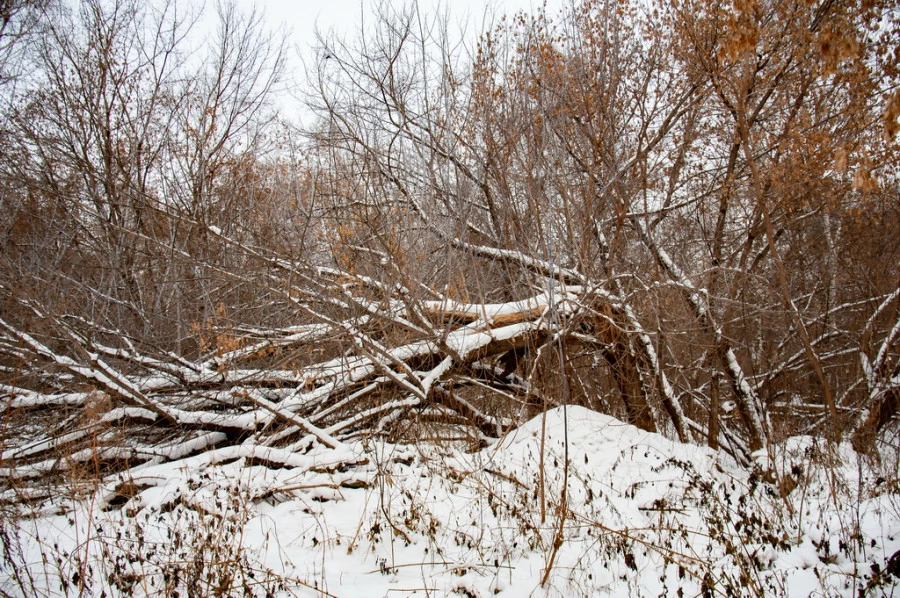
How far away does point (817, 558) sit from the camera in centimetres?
286

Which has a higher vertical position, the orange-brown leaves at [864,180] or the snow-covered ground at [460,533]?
the orange-brown leaves at [864,180]

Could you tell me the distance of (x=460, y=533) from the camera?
3299 mm

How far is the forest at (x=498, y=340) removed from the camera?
3.35m

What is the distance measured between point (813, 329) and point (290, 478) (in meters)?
7.51

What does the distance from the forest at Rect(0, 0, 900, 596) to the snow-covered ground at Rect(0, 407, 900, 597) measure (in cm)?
4

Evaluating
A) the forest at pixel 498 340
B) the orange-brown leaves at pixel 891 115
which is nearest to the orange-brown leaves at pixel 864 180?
the orange-brown leaves at pixel 891 115

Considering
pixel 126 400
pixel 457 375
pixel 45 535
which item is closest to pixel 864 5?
pixel 457 375

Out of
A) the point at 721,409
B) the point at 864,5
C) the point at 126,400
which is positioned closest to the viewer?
the point at 864,5

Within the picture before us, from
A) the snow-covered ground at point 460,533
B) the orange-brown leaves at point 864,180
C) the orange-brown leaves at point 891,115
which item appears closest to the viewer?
the orange-brown leaves at point 891,115

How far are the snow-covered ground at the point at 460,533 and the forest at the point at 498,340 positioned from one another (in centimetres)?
4

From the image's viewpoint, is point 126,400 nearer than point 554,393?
Yes

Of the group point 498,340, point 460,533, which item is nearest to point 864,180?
point 460,533

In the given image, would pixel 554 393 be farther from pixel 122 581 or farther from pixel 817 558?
pixel 122 581

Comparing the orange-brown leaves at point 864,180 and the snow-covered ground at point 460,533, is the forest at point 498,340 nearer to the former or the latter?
the snow-covered ground at point 460,533
